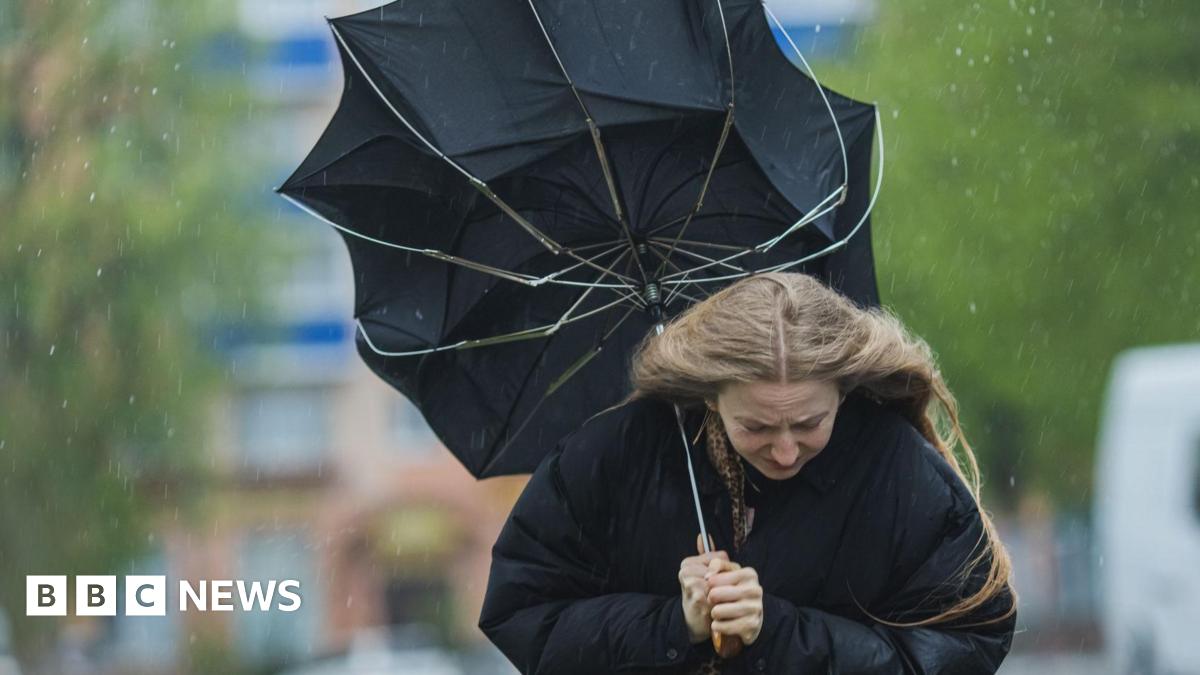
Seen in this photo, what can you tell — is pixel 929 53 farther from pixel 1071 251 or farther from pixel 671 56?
pixel 671 56

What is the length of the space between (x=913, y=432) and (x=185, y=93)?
19699 millimetres

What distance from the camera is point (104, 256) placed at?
22000mm

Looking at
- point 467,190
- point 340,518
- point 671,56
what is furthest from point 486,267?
point 340,518

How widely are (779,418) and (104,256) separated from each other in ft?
62.9

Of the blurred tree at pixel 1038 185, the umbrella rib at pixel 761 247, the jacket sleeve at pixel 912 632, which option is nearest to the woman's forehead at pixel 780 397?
the jacket sleeve at pixel 912 632

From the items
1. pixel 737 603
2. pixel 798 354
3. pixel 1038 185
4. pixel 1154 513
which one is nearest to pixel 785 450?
pixel 798 354

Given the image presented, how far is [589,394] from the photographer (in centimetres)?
491

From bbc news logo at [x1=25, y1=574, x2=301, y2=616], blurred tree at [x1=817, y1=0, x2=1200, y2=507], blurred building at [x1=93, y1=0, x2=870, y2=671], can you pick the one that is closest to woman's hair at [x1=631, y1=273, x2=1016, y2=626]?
blurred tree at [x1=817, y1=0, x2=1200, y2=507]

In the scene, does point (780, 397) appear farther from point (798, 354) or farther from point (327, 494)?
point (327, 494)

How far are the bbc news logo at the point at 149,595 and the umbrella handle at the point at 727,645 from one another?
792 inches

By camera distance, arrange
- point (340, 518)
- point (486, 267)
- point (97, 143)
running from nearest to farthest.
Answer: point (486, 267) < point (97, 143) < point (340, 518)

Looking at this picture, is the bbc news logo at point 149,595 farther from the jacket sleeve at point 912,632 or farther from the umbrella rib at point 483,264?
the jacket sleeve at point 912,632

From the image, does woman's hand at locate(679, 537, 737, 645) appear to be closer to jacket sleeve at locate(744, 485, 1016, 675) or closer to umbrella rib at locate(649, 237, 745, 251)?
jacket sleeve at locate(744, 485, 1016, 675)

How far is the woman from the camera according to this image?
12.3 ft
